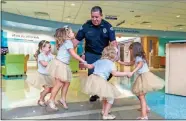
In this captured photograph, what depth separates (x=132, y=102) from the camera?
3.05 metres

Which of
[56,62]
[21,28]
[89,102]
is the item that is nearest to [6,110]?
[56,62]

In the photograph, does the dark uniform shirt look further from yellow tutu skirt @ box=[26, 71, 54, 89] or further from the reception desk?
the reception desk

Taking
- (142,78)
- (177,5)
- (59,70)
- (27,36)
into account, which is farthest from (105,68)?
(27,36)

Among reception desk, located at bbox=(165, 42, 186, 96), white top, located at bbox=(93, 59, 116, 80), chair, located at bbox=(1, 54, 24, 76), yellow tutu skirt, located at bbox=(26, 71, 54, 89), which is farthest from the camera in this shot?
chair, located at bbox=(1, 54, 24, 76)

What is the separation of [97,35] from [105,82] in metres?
0.87

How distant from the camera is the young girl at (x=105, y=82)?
2242mm

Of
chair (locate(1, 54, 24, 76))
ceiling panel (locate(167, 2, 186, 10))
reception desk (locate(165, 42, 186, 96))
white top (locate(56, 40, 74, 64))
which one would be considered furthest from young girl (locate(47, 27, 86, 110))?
ceiling panel (locate(167, 2, 186, 10))

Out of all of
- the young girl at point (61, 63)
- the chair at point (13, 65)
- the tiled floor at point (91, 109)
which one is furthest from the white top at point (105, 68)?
the chair at point (13, 65)

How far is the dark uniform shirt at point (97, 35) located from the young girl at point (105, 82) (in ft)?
1.79

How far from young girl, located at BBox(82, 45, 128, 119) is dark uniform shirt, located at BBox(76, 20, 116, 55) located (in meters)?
0.55

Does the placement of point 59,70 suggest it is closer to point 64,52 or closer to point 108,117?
point 64,52

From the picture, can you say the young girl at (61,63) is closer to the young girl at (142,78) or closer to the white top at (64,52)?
the white top at (64,52)

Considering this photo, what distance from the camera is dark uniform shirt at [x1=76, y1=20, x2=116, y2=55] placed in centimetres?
290

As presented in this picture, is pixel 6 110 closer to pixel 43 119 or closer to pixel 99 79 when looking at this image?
pixel 43 119
